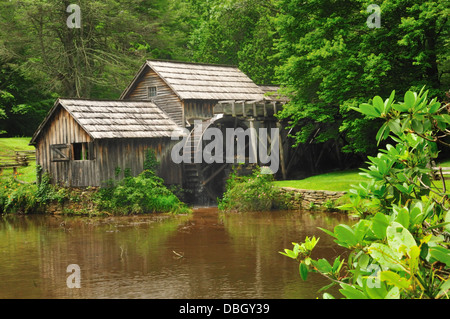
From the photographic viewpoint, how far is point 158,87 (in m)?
27.0

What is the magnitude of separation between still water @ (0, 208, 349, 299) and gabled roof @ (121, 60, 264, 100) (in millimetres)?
7153

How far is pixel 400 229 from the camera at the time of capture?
2578 millimetres

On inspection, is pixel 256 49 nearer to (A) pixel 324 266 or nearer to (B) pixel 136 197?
(B) pixel 136 197

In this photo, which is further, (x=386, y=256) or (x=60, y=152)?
(x=60, y=152)

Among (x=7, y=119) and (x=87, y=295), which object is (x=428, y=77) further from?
(x=7, y=119)

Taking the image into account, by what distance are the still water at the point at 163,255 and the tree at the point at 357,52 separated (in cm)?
471

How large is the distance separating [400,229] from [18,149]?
32907 millimetres

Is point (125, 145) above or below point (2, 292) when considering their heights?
above

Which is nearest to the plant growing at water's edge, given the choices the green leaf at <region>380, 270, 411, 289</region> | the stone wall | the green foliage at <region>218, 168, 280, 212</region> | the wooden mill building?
the green leaf at <region>380, 270, 411, 289</region>

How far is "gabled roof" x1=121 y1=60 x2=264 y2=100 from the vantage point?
26109mm

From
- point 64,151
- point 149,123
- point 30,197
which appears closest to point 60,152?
point 64,151

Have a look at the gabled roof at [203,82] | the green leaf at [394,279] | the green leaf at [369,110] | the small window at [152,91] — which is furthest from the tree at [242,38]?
the green leaf at [394,279]

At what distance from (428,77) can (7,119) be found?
28311 mm
